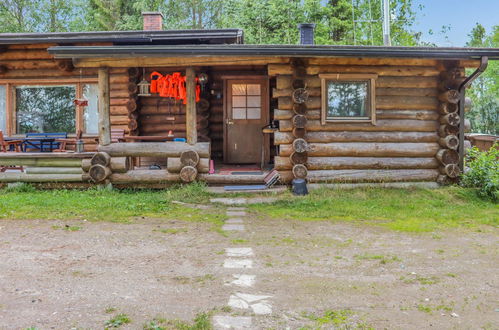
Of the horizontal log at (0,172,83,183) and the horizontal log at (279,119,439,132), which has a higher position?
the horizontal log at (279,119,439,132)

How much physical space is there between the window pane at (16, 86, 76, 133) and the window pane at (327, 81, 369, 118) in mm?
6972

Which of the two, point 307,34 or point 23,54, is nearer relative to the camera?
point 307,34

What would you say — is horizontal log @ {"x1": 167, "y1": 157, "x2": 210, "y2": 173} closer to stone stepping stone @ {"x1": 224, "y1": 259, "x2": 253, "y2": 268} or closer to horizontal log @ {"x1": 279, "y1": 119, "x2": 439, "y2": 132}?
horizontal log @ {"x1": 279, "y1": 119, "x2": 439, "y2": 132}

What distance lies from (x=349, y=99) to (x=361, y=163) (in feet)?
4.67

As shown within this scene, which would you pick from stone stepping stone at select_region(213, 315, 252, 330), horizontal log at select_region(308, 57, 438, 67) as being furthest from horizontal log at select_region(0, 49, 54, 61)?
stone stepping stone at select_region(213, 315, 252, 330)

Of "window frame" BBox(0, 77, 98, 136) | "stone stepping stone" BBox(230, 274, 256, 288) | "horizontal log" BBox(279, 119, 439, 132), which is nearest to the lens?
"stone stepping stone" BBox(230, 274, 256, 288)

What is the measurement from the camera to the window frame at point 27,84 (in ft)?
38.1

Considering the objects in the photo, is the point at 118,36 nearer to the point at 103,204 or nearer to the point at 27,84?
the point at 27,84

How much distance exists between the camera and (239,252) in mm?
5117

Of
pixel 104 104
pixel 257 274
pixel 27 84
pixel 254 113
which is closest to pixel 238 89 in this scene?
pixel 254 113

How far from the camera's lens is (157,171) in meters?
9.10

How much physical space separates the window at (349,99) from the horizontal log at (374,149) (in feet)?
1.71

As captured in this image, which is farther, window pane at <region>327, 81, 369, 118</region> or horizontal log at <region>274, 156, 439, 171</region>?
window pane at <region>327, 81, 369, 118</region>

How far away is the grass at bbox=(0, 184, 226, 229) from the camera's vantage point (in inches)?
277
